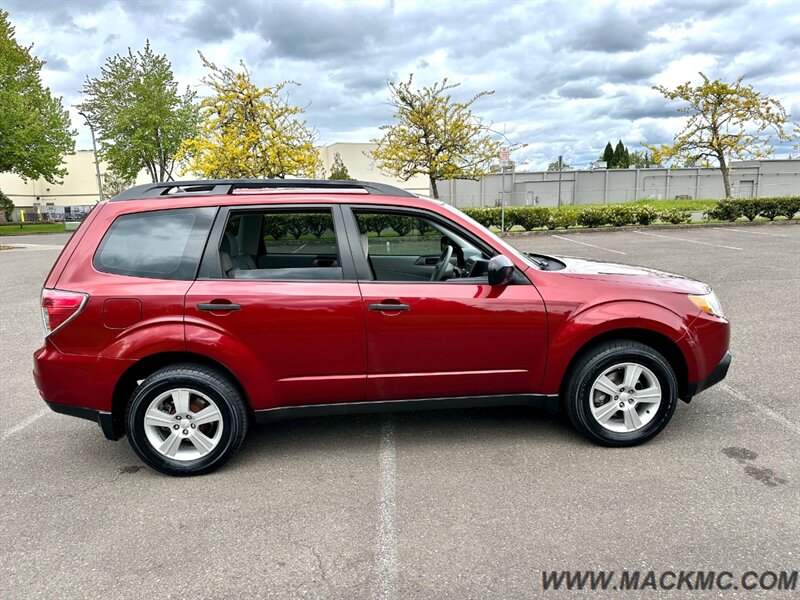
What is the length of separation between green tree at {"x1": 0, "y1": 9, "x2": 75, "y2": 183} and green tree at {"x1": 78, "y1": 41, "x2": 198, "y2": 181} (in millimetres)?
2152

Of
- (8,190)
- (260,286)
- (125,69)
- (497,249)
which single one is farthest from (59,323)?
(8,190)

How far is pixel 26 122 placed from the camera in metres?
24.9

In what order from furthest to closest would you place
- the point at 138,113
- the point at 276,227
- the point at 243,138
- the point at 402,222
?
the point at 138,113, the point at 243,138, the point at 276,227, the point at 402,222

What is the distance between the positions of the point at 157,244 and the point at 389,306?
4.81ft

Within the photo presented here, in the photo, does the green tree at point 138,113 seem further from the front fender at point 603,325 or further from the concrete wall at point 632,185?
the front fender at point 603,325

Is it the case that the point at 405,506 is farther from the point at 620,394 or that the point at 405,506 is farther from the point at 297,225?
the point at 297,225

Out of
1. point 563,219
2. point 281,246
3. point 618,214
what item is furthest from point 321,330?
point 618,214

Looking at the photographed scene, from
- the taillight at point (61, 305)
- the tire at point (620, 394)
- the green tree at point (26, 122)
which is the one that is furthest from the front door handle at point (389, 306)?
the green tree at point (26, 122)

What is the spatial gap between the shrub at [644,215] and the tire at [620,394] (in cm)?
1850

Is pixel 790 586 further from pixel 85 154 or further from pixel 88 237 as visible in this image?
pixel 85 154

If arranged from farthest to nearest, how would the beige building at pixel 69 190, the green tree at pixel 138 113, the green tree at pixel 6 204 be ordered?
the beige building at pixel 69 190 < the green tree at pixel 6 204 < the green tree at pixel 138 113

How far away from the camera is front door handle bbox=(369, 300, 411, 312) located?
3264 mm

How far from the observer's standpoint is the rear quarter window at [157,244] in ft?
10.7

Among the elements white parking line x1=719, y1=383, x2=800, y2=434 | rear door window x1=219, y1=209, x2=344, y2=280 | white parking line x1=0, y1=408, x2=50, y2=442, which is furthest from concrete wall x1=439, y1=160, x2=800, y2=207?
white parking line x1=0, y1=408, x2=50, y2=442
